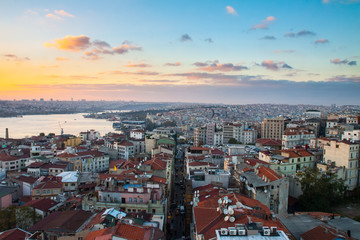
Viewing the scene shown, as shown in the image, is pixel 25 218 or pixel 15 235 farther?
pixel 25 218

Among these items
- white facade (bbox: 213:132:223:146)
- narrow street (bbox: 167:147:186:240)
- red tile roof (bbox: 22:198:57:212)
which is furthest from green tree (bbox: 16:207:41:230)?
white facade (bbox: 213:132:223:146)

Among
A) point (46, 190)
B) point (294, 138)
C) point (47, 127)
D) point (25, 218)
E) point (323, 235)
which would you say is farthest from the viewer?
point (47, 127)

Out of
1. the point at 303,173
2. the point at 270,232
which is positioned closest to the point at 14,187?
the point at 270,232

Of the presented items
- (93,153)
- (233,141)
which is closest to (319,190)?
(93,153)

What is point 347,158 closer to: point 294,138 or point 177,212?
point 294,138

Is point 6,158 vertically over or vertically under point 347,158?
under

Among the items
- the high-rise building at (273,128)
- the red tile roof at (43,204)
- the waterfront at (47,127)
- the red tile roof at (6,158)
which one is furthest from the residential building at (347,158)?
the waterfront at (47,127)
